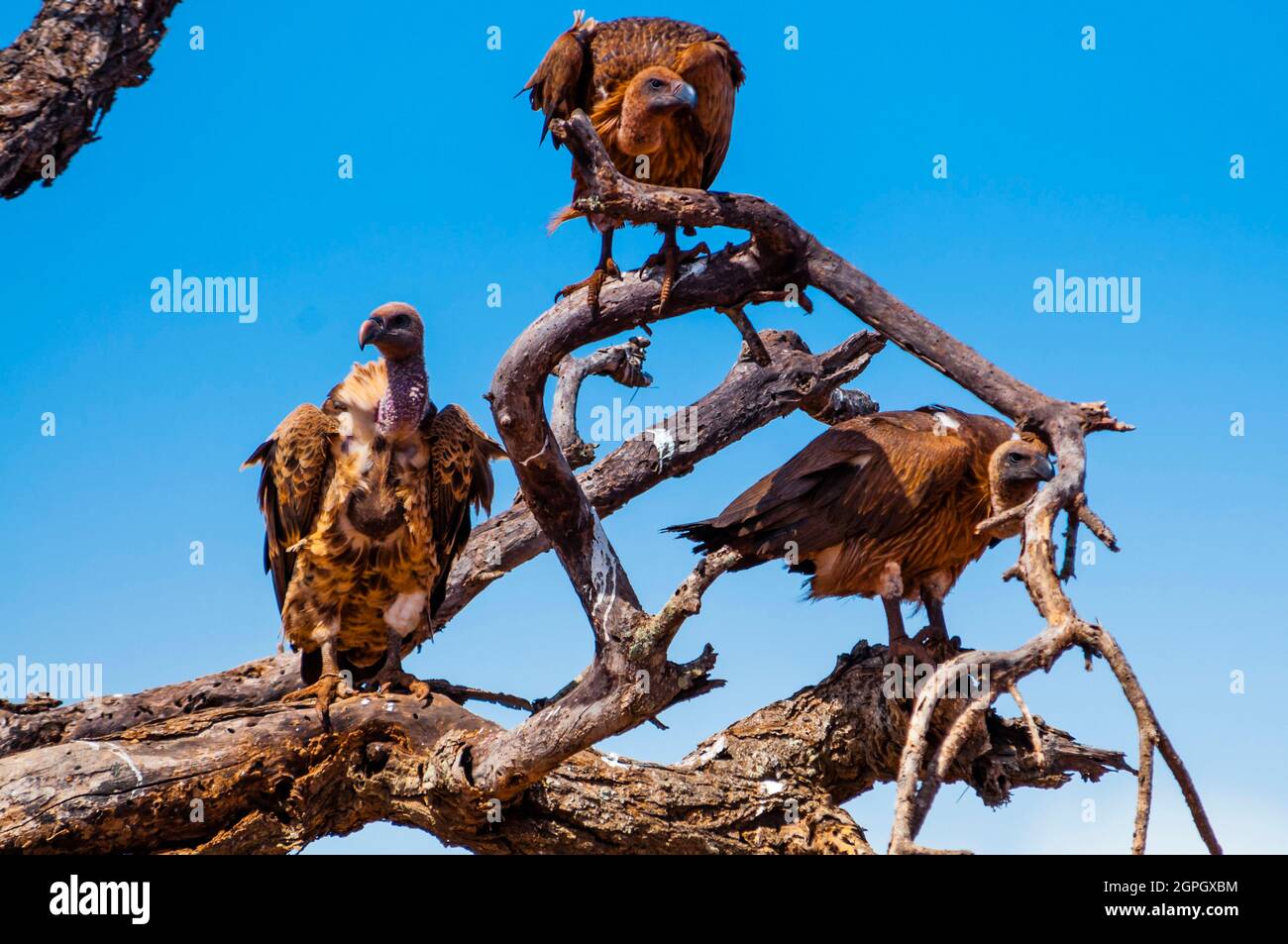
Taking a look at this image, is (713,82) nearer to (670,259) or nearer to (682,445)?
(670,259)

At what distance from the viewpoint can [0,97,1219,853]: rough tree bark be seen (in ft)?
15.7

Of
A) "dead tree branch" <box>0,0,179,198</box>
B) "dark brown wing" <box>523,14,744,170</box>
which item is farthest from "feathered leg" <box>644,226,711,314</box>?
"dead tree branch" <box>0,0,179,198</box>

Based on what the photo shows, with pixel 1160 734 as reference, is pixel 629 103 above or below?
above

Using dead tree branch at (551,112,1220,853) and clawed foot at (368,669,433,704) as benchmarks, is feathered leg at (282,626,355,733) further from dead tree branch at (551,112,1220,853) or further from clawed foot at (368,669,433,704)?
dead tree branch at (551,112,1220,853)

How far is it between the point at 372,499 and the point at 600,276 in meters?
2.05

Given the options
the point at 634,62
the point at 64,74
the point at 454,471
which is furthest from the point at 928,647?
the point at 64,74

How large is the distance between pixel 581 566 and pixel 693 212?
1389mm

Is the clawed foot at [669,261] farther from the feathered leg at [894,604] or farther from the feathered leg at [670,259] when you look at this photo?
the feathered leg at [894,604]

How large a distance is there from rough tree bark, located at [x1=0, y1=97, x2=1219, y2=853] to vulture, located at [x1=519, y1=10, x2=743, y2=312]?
1.11 meters

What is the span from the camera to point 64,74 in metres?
5.70
